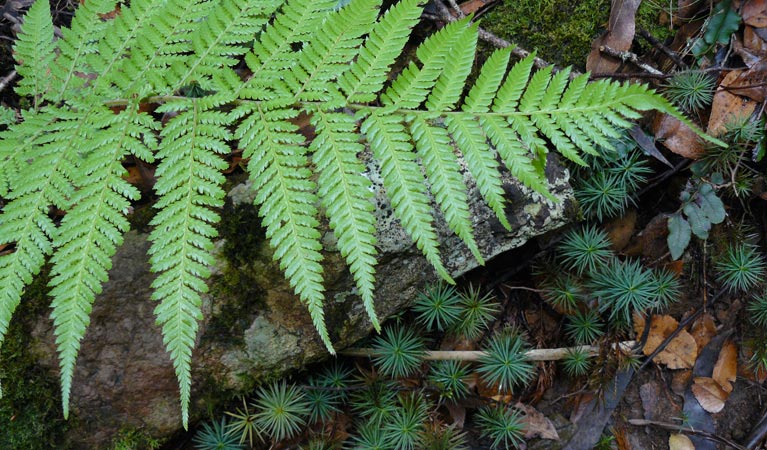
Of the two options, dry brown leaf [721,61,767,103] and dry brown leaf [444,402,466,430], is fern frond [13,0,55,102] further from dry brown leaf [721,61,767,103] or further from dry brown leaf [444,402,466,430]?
dry brown leaf [721,61,767,103]

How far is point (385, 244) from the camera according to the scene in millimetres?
2715

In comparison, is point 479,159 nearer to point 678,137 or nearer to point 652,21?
point 678,137

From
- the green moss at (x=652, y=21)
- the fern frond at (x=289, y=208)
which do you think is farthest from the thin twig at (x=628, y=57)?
the fern frond at (x=289, y=208)

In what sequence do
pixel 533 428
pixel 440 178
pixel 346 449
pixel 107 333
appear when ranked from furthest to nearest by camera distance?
pixel 533 428, pixel 346 449, pixel 107 333, pixel 440 178

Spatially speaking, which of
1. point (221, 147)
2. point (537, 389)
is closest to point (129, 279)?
point (221, 147)

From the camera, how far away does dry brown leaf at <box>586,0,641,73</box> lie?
3045 millimetres

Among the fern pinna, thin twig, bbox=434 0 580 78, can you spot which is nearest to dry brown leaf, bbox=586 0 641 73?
thin twig, bbox=434 0 580 78

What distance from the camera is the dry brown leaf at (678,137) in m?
2.97

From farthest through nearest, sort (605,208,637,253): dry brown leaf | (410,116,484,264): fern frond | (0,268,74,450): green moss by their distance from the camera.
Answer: (605,208,637,253): dry brown leaf, (0,268,74,450): green moss, (410,116,484,264): fern frond

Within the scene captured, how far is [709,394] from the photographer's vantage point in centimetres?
328

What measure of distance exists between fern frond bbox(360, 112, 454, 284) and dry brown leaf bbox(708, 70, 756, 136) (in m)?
1.92

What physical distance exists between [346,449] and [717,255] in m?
2.28

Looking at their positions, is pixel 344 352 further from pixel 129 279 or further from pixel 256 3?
pixel 256 3

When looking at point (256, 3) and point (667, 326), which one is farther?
point (667, 326)
